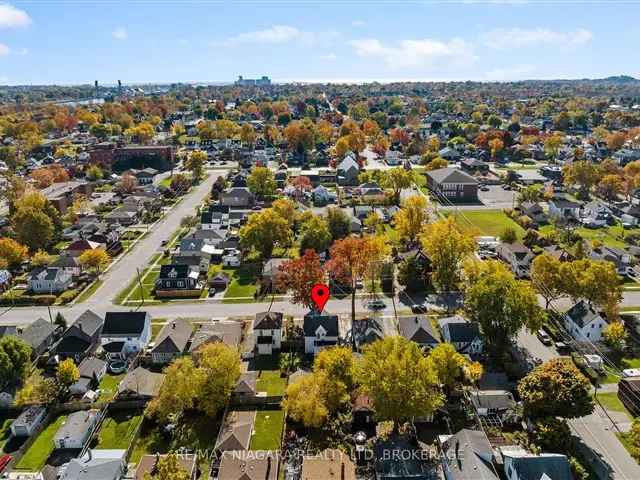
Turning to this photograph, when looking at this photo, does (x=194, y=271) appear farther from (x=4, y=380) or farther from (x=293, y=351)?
(x=4, y=380)

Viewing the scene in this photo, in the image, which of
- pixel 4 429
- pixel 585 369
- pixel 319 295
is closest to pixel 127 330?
pixel 4 429

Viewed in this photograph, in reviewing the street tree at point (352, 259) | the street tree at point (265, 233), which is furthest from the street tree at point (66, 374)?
the street tree at point (265, 233)

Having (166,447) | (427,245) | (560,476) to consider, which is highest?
(427,245)

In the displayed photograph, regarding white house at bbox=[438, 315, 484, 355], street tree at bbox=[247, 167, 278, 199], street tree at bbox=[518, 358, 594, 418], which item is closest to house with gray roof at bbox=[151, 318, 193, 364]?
white house at bbox=[438, 315, 484, 355]

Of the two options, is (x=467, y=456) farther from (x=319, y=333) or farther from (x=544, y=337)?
(x=544, y=337)

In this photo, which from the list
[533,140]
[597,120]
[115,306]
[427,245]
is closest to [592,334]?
[427,245]
